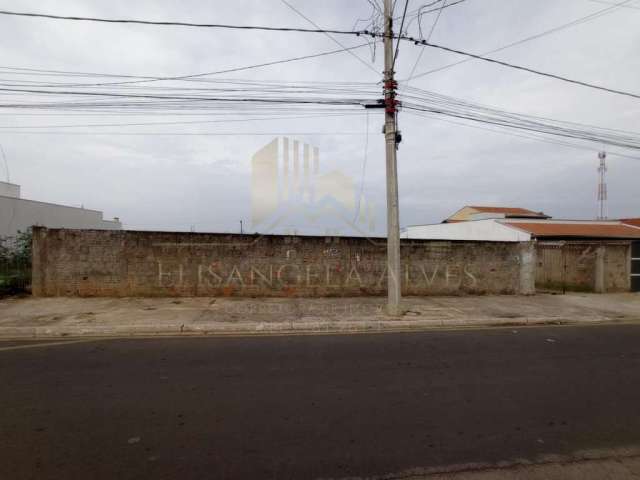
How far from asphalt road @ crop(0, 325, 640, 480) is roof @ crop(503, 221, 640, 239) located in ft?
64.4

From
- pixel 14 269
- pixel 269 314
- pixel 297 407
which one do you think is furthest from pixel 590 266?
pixel 14 269

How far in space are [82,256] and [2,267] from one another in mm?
2312

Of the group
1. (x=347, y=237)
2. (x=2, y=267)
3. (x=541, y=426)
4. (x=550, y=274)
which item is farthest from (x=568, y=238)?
(x=2, y=267)

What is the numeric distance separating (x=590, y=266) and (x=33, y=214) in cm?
3429

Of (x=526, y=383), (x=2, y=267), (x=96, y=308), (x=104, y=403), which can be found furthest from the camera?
(x=2, y=267)

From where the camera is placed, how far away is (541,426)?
3375mm

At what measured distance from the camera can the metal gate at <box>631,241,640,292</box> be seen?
13697 mm

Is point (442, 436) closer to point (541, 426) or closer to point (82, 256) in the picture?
point (541, 426)

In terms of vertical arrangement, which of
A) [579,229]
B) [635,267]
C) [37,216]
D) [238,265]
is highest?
[37,216]

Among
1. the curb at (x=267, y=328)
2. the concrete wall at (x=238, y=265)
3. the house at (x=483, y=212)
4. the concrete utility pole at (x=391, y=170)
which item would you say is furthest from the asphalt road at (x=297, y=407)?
the house at (x=483, y=212)

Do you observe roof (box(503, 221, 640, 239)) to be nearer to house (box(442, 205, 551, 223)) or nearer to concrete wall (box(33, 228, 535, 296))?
house (box(442, 205, 551, 223))

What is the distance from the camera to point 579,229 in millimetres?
24234

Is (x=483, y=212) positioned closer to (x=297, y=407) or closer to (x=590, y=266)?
(x=590, y=266)

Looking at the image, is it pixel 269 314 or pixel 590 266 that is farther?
pixel 590 266
